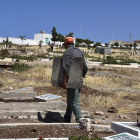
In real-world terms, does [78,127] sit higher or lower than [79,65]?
lower

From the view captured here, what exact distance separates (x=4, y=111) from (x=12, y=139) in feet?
8.35

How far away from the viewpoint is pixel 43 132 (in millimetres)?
4555

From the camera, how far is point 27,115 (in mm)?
6422

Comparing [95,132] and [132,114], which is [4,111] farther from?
[132,114]

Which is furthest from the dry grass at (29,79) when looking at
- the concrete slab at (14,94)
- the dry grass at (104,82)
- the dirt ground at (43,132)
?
the dirt ground at (43,132)

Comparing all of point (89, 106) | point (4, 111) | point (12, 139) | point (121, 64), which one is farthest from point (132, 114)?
point (121, 64)

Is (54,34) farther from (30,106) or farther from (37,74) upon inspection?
(30,106)

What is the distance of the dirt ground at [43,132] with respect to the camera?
14.5ft

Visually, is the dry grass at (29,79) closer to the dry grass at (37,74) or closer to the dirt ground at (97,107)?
the dry grass at (37,74)

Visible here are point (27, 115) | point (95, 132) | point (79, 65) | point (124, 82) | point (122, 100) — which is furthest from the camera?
point (124, 82)

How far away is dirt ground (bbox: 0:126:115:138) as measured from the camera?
441 cm

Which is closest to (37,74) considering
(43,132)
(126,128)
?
(43,132)

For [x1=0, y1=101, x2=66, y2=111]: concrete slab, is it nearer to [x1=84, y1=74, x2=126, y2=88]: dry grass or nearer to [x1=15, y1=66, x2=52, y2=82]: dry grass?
[x1=84, y1=74, x2=126, y2=88]: dry grass

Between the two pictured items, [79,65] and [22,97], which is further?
[22,97]
